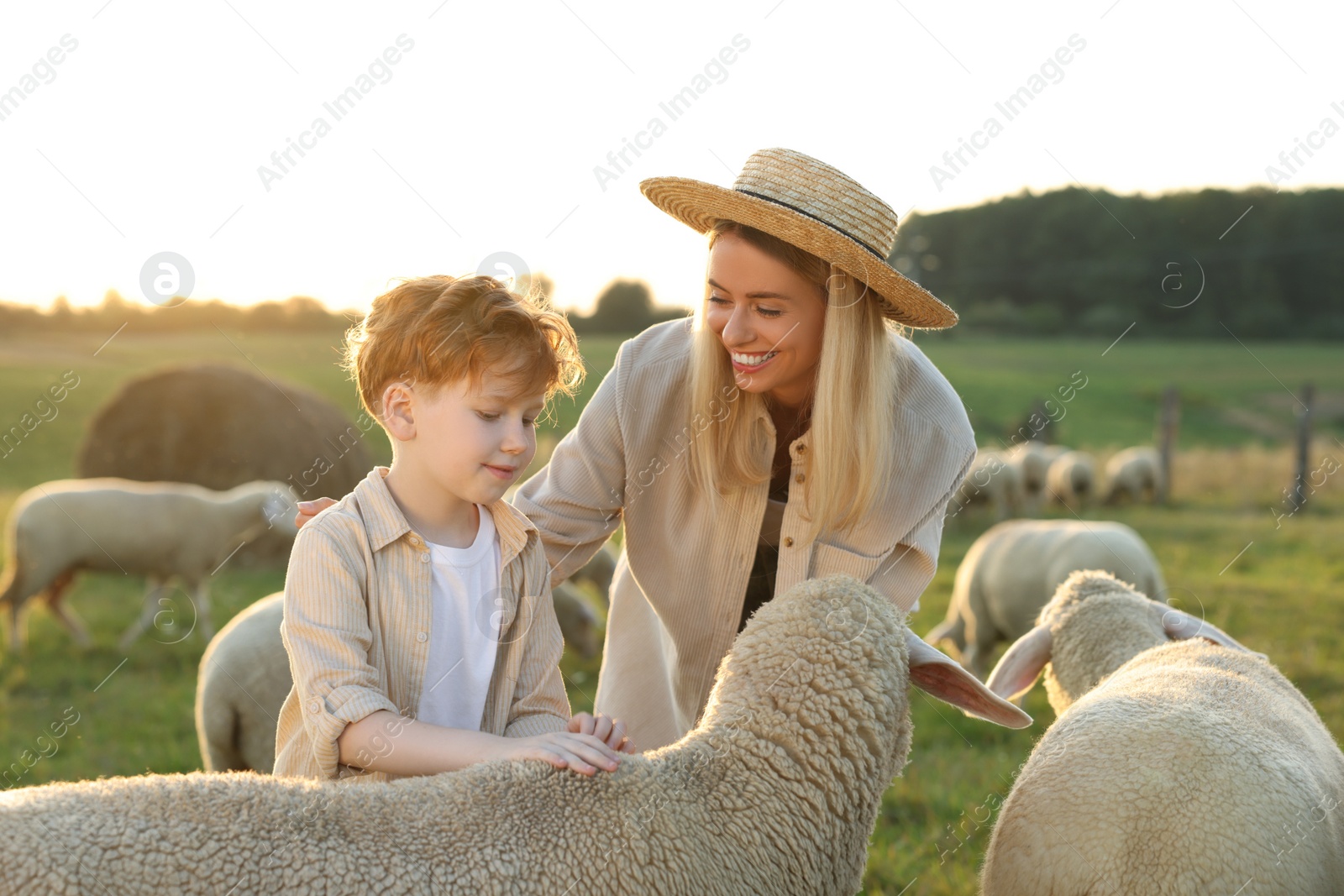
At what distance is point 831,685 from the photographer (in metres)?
2.10

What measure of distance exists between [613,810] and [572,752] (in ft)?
0.43

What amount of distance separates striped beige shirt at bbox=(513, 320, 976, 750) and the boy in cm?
64

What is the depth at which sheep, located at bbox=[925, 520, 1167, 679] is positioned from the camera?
6.55 metres

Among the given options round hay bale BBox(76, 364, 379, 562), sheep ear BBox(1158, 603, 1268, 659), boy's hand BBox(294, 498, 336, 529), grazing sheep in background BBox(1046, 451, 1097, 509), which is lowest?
round hay bale BBox(76, 364, 379, 562)

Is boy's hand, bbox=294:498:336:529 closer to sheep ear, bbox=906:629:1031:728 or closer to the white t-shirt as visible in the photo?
the white t-shirt

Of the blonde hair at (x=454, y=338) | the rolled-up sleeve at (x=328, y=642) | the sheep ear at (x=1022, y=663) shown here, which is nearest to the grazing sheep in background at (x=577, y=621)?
the sheep ear at (x=1022, y=663)

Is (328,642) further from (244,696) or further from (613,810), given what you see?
(244,696)

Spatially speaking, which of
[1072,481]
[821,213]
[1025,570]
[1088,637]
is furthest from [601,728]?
[1072,481]

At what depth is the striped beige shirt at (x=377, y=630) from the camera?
220cm

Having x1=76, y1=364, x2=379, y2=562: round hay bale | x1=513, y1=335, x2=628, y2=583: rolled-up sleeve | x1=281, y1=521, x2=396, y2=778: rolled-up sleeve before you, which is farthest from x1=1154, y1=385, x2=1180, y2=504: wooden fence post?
x1=281, y1=521, x2=396, y2=778: rolled-up sleeve

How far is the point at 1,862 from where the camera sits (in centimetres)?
143

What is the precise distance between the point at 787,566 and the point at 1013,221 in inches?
1849

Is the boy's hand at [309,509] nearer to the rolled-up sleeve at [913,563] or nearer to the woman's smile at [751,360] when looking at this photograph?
the woman's smile at [751,360]

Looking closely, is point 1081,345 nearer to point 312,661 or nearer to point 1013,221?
point 1013,221
